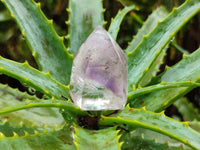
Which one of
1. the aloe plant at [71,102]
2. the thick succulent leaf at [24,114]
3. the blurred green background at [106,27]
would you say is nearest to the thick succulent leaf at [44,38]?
the aloe plant at [71,102]

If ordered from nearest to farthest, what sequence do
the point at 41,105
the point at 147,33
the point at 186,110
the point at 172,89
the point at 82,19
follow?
1. the point at 41,105
2. the point at 172,89
3. the point at 82,19
4. the point at 147,33
5. the point at 186,110

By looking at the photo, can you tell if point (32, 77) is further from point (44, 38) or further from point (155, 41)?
point (155, 41)

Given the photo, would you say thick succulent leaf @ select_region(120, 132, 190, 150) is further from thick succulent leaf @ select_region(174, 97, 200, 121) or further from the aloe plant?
thick succulent leaf @ select_region(174, 97, 200, 121)

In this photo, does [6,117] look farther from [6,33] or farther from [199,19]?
[199,19]

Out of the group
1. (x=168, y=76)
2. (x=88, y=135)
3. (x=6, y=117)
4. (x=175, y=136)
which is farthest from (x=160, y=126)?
(x=6, y=117)

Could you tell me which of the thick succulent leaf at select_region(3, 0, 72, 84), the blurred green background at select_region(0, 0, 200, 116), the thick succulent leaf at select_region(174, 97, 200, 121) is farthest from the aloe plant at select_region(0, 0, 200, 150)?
the blurred green background at select_region(0, 0, 200, 116)

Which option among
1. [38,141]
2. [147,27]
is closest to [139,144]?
[38,141]
